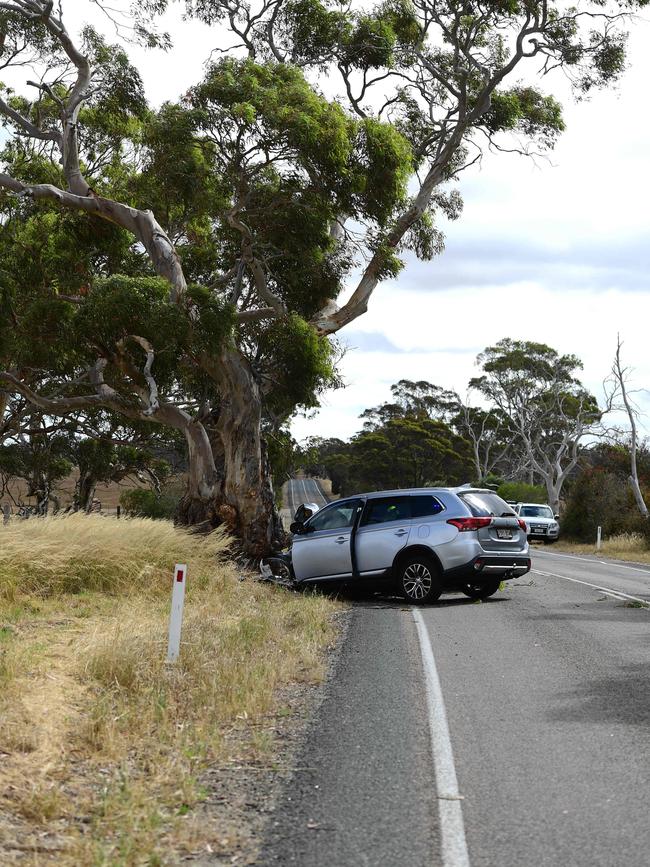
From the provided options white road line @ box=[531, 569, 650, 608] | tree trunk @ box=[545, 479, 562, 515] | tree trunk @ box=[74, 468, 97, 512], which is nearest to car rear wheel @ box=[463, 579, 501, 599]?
white road line @ box=[531, 569, 650, 608]

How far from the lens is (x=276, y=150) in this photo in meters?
19.7

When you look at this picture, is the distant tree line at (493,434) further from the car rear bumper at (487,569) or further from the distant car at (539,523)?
the car rear bumper at (487,569)

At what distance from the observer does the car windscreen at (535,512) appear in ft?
143

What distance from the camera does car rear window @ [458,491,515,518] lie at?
15.5 meters

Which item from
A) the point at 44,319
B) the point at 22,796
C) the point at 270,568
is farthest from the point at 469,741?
the point at 44,319

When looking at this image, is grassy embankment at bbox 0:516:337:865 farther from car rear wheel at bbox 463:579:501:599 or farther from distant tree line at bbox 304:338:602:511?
distant tree line at bbox 304:338:602:511

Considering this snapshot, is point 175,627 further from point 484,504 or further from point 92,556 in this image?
point 484,504

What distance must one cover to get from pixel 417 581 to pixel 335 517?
1.85 m

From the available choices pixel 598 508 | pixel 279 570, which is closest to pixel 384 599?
pixel 279 570

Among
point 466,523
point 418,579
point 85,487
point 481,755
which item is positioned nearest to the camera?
point 481,755

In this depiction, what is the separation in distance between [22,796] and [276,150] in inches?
637

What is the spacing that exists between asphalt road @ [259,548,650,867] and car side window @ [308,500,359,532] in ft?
13.2

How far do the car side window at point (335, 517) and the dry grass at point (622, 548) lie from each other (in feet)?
56.5

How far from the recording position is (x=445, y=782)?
5.80 metres
